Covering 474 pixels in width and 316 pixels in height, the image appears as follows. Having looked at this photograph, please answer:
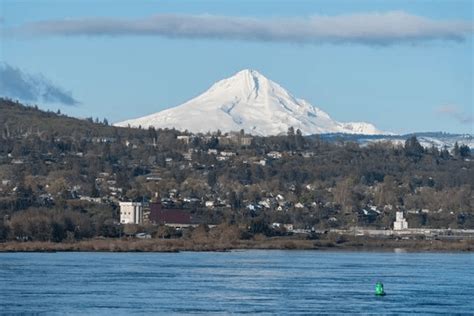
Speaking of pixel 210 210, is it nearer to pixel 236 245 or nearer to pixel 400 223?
pixel 400 223

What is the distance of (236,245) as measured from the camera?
434 feet

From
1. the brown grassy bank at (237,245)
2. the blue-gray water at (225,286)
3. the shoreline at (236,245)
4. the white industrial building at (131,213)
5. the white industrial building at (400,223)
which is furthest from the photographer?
the white industrial building at (400,223)

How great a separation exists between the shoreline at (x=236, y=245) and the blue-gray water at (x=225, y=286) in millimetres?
13691

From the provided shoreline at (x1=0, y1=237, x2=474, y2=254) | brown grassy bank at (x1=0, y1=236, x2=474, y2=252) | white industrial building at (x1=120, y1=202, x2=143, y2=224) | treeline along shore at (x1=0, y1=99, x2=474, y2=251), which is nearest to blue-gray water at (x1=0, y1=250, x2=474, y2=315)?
shoreline at (x1=0, y1=237, x2=474, y2=254)

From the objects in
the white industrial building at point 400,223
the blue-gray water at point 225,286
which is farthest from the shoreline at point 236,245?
the white industrial building at point 400,223

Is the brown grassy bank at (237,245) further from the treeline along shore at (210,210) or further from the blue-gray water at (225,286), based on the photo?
the blue-gray water at (225,286)

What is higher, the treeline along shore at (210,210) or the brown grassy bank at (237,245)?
the treeline along shore at (210,210)

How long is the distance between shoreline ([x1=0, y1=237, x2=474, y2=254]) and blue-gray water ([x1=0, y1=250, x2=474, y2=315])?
13.7 meters

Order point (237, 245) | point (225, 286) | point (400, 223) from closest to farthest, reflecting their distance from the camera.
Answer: point (225, 286)
point (237, 245)
point (400, 223)

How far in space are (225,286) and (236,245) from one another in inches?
2466

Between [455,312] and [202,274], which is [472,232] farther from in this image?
[455,312]

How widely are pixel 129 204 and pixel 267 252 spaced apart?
3228cm

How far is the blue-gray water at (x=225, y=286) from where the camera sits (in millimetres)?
58156

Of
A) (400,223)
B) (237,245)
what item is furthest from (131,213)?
(400,223)
